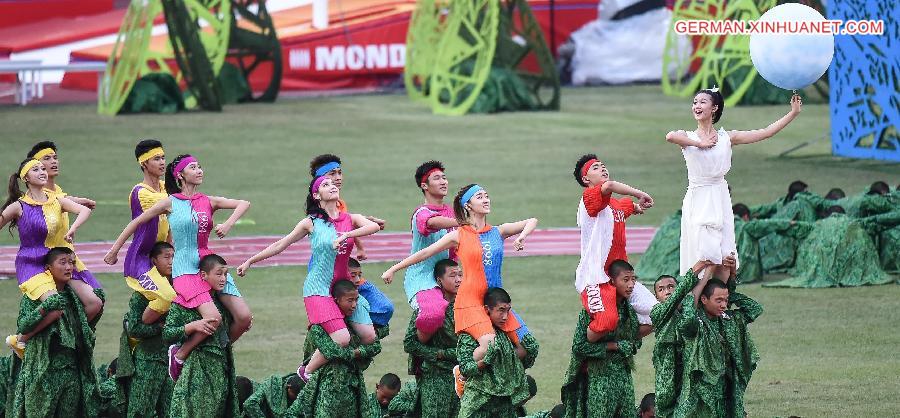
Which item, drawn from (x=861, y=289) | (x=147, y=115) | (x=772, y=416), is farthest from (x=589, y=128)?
(x=772, y=416)

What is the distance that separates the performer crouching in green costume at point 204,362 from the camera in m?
11.5

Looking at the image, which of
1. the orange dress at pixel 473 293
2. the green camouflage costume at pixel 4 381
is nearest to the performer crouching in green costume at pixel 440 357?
the orange dress at pixel 473 293

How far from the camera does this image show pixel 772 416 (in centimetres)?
1229

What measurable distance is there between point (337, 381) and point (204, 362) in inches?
38.0

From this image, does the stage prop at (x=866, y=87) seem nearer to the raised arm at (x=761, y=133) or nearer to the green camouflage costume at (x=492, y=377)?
the raised arm at (x=761, y=133)

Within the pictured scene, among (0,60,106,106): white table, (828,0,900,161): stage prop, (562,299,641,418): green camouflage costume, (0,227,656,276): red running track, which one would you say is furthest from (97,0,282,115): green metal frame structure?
(562,299,641,418): green camouflage costume

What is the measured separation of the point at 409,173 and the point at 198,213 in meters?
14.5

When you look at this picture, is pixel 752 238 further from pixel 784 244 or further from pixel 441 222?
pixel 441 222

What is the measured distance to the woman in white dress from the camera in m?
10.7

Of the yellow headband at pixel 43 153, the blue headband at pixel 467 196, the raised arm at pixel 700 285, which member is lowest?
the raised arm at pixel 700 285

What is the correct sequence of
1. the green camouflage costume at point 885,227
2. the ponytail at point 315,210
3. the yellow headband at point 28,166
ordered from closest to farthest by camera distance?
the ponytail at point 315,210, the yellow headband at point 28,166, the green camouflage costume at point 885,227

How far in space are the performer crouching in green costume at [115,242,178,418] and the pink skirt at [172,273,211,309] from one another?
0.53m

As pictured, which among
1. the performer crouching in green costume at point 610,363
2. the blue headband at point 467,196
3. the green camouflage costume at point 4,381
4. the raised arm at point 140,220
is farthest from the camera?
the green camouflage costume at point 4,381

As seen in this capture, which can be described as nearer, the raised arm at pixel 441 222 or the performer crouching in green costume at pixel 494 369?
the performer crouching in green costume at pixel 494 369
